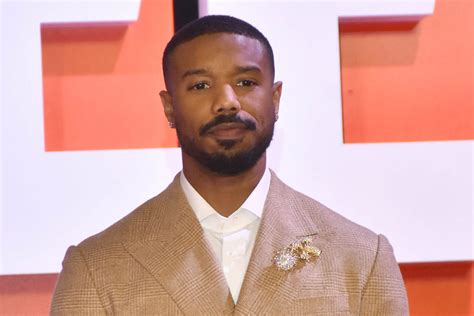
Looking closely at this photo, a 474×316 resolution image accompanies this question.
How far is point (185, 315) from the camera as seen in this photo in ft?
4.86

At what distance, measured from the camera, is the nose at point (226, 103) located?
150 centimetres

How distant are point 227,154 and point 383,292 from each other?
387 mm

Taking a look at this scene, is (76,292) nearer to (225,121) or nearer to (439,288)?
(225,121)

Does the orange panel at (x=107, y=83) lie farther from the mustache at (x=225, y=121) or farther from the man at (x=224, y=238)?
the mustache at (x=225, y=121)

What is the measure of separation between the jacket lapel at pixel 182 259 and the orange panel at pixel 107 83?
44cm

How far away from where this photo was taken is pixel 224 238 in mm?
1574

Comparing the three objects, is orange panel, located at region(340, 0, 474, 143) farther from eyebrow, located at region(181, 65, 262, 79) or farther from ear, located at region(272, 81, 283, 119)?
eyebrow, located at region(181, 65, 262, 79)

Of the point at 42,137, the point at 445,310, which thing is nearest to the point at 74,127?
the point at 42,137

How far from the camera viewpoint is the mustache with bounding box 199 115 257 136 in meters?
1.50

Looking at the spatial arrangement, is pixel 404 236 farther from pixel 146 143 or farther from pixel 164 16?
pixel 164 16

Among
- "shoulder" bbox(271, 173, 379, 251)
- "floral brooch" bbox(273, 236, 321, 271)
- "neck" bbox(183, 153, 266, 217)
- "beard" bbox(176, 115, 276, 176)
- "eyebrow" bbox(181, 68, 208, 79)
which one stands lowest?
"floral brooch" bbox(273, 236, 321, 271)

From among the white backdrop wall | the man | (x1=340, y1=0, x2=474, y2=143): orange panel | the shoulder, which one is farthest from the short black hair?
(x1=340, y1=0, x2=474, y2=143): orange panel

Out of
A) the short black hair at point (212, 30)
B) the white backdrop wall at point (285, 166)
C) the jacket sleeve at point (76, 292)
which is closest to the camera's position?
the jacket sleeve at point (76, 292)

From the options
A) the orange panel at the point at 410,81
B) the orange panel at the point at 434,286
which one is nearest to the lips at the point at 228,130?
the orange panel at the point at 410,81
